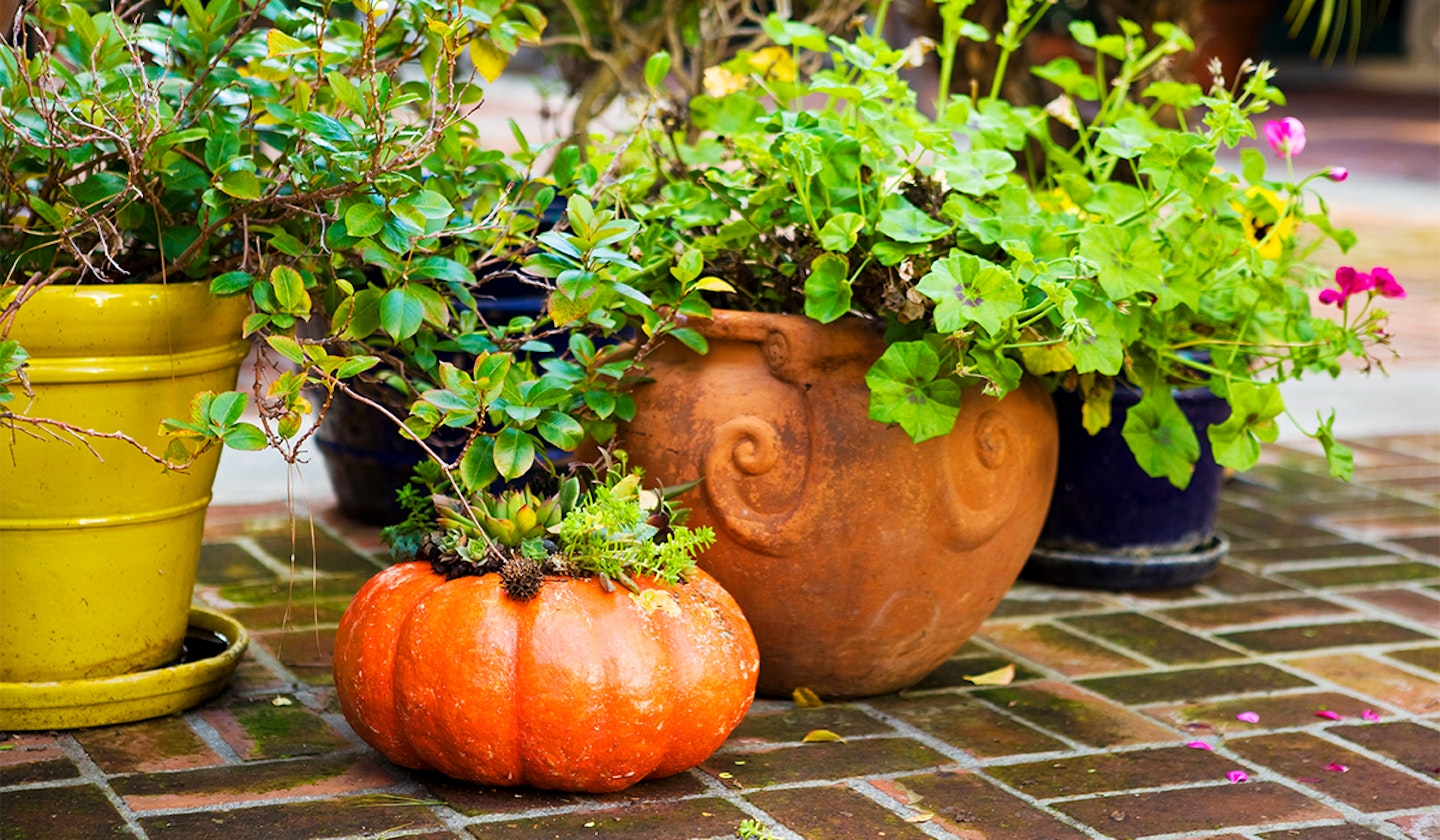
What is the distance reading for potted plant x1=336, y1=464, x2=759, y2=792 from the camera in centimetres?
220

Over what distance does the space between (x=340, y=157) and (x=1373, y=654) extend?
216 centimetres

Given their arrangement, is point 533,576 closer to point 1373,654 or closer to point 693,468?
point 693,468

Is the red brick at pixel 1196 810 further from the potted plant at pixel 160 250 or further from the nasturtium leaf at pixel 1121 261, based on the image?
the potted plant at pixel 160 250

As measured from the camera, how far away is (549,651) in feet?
7.20

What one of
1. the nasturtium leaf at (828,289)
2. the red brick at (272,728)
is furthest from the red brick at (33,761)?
the nasturtium leaf at (828,289)

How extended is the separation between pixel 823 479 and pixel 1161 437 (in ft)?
2.08

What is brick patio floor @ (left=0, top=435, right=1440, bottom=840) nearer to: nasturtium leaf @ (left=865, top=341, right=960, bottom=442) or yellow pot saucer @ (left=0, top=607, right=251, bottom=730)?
Answer: yellow pot saucer @ (left=0, top=607, right=251, bottom=730)

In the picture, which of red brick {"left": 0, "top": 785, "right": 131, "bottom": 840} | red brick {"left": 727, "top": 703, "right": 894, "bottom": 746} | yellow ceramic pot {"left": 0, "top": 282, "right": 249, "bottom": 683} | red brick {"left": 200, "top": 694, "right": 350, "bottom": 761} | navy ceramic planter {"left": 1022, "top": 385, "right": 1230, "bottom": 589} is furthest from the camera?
navy ceramic planter {"left": 1022, "top": 385, "right": 1230, "bottom": 589}

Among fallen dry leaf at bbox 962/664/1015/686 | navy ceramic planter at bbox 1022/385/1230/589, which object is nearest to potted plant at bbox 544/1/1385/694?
fallen dry leaf at bbox 962/664/1015/686

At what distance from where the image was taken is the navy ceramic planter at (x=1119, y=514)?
3447mm

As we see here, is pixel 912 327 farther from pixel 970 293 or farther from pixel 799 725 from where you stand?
pixel 799 725

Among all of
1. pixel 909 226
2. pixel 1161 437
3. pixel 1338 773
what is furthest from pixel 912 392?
pixel 1338 773

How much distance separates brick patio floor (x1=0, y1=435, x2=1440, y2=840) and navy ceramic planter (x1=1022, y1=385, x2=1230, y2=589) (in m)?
0.06

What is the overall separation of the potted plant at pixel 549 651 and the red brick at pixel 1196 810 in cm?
54
